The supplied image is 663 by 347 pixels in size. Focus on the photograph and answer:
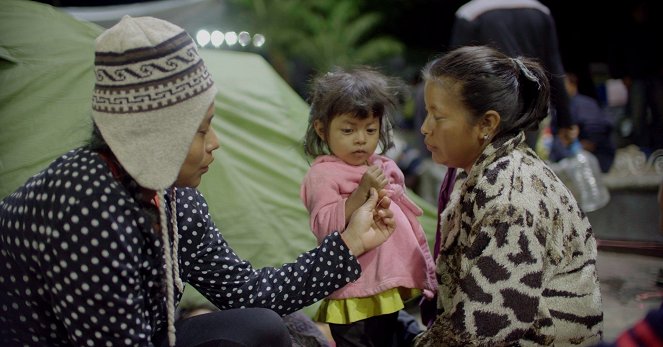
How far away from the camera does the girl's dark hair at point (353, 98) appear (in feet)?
6.41

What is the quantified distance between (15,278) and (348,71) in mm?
1074

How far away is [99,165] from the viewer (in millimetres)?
1438

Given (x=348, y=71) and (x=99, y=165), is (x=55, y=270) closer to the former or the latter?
(x=99, y=165)

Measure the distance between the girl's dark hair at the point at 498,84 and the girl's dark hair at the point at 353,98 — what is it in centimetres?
16

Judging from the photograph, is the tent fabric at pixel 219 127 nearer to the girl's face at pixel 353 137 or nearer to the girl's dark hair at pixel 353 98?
the girl's dark hair at pixel 353 98

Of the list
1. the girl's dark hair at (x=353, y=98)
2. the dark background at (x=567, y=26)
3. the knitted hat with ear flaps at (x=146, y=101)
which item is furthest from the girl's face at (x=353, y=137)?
the dark background at (x=567, y=26)

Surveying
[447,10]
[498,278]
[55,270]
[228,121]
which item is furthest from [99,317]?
[447,10]

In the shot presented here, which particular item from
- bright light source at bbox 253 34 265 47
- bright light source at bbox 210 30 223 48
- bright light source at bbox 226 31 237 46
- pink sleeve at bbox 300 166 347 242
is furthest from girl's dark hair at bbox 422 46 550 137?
bright light source at bbox 253 34 265 47

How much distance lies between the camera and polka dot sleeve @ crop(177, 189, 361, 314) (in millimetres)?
1827

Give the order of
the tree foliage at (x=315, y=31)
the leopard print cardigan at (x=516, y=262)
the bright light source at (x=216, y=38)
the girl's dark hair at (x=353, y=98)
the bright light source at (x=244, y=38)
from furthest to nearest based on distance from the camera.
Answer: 1. the bright light source at (x=244, y=38)
2. the tree foliage at (x=315, y=31)
3. the bright light source at (x=216, y=38)
4. the girl's dark hair at (x=353, y=98)
5. the leopard print cardigan at (x=516, y=262)

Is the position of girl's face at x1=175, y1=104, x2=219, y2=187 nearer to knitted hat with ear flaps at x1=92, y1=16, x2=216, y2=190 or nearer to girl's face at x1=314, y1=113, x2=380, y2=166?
knitted hat with ear flaps at x1=92, y1=16, x2=216, y2=190

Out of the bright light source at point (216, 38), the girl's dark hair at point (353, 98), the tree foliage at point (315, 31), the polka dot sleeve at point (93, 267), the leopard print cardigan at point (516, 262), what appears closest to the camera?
the polka dot sleeve at point (93, 267)

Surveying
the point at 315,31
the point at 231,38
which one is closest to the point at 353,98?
the point at 231,38

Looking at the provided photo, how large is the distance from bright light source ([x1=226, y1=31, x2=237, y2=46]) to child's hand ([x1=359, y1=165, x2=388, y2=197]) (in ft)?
28.5
